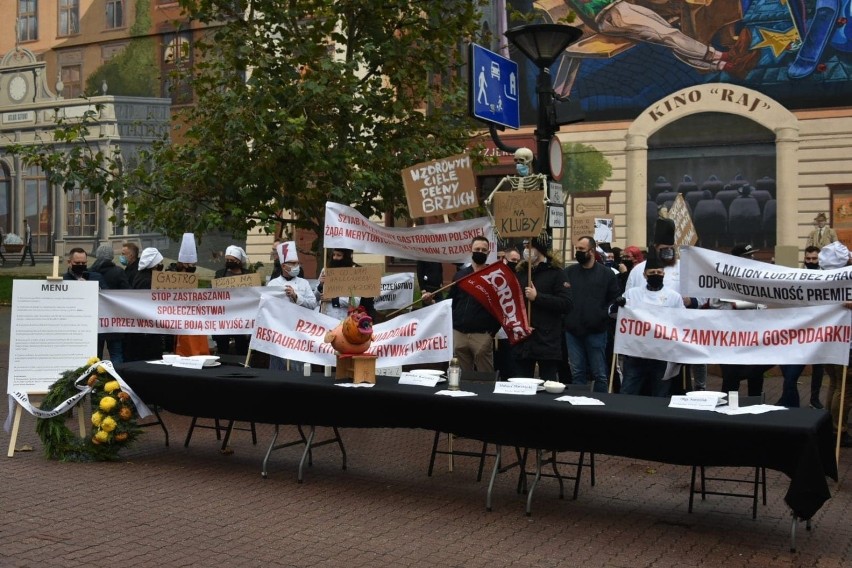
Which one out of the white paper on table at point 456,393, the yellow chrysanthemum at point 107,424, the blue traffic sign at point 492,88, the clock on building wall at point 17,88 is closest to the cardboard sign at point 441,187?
the blue traffic sign at point 492,88

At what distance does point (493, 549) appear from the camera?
7.02 m

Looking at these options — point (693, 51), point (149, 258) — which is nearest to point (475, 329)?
point (149, 258)

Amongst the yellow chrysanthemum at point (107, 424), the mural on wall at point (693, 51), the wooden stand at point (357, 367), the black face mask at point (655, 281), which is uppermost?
the mural on wall at point (693, 51)

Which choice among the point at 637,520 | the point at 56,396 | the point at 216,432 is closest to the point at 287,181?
the point at 216,432

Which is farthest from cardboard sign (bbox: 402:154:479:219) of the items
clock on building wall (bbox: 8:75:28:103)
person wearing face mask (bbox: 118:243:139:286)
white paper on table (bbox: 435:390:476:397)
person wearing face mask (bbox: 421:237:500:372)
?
clock on building wall (bbox: 8:75:28:103)

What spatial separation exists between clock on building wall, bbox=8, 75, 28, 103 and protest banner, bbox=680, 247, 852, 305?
98.5ft

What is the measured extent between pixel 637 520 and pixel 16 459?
5.80 meters

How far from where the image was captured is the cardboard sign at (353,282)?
1002 cm

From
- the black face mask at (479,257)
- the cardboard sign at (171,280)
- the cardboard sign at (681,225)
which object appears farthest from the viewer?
the cardboard sign at (681,225)

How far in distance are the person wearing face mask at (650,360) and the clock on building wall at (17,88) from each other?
93.9ft

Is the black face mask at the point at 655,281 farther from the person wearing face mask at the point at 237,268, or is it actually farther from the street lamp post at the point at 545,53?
the person wearing face mask at the point at 237,268

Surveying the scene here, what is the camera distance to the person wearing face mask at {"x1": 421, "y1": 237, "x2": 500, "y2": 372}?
1087cm

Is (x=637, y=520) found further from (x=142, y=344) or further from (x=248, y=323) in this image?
(x=142, y=344)

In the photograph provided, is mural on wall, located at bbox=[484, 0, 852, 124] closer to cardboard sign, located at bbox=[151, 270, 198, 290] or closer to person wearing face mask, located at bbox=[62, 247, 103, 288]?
person wearing face mask, located at bbox=[62, 247, 103, 288]
